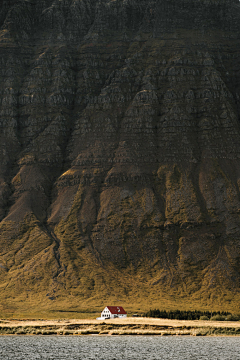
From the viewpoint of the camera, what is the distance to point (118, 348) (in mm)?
96250

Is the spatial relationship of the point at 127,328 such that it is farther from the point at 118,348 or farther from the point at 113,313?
the point at 118,348

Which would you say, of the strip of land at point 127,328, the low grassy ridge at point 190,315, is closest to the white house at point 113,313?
the low grassy ridge at point 190,315

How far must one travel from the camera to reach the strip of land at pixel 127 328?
392 feet

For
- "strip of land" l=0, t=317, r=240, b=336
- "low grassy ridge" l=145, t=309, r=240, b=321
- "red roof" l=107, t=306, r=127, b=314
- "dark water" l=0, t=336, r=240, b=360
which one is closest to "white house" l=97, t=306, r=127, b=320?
"red roof" l=107, t=306, r=127, b=314

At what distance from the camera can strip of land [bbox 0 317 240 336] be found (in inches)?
4702

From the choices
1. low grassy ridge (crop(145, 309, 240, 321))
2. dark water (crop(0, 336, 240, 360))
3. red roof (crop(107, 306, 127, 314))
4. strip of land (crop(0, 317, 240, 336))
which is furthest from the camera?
red roof (crop(107, 306, 127, 314))

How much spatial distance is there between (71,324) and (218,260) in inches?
2502

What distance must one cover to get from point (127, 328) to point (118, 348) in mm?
27843

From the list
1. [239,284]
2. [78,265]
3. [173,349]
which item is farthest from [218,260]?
[173,349]

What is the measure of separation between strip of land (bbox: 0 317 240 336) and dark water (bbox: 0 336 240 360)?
5.63 m

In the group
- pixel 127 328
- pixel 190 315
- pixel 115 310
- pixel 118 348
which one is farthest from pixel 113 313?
pixel 118 348

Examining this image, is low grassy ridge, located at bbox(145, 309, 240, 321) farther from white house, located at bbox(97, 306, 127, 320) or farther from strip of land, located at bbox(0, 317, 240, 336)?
white house, located at bbox(97, 306, 127, 320)

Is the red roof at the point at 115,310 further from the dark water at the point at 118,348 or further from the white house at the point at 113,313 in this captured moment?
the dark water at the point at 118,348

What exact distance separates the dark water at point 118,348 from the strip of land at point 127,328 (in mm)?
5628
